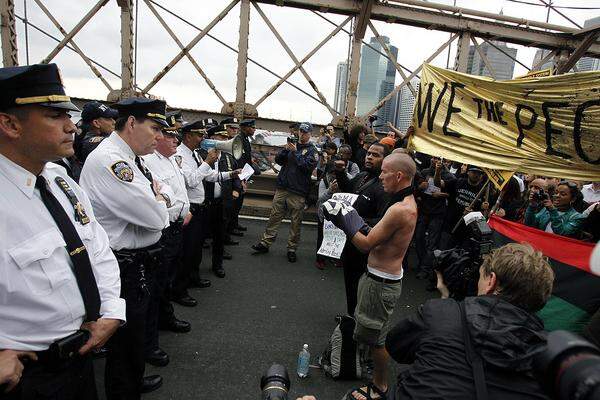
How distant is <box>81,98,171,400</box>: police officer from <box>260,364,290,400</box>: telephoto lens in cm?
146

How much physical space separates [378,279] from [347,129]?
5.13m

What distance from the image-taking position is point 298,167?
6156 mm

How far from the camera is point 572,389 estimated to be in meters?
0.65

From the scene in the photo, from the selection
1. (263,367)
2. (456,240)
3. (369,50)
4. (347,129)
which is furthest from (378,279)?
(369,50)

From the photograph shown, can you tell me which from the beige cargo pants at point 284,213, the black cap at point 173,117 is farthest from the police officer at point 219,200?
the beige cargo pants at point 284,213

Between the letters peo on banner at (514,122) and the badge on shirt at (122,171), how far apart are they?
10.4 feet

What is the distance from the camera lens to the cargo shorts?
2926mm

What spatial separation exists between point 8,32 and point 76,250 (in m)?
7.54

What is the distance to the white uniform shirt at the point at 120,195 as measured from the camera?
90.4 inches

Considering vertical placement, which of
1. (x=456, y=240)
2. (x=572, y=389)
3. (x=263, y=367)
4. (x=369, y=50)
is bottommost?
(x=263, y=367)

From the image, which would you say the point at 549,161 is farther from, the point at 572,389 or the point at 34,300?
the point at 34,300

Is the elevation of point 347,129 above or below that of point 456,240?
above

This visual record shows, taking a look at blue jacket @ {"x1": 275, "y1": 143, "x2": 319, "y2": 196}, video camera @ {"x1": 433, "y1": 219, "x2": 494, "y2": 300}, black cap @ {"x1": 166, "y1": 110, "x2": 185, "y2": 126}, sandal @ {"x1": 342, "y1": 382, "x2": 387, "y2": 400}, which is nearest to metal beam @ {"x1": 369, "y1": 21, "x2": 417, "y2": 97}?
blue jacket @ {"x1": 275, "y1": 143, "x2": 319, "y2": 196}

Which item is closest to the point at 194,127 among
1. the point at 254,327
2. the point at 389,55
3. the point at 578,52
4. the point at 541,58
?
the point at 254,327
